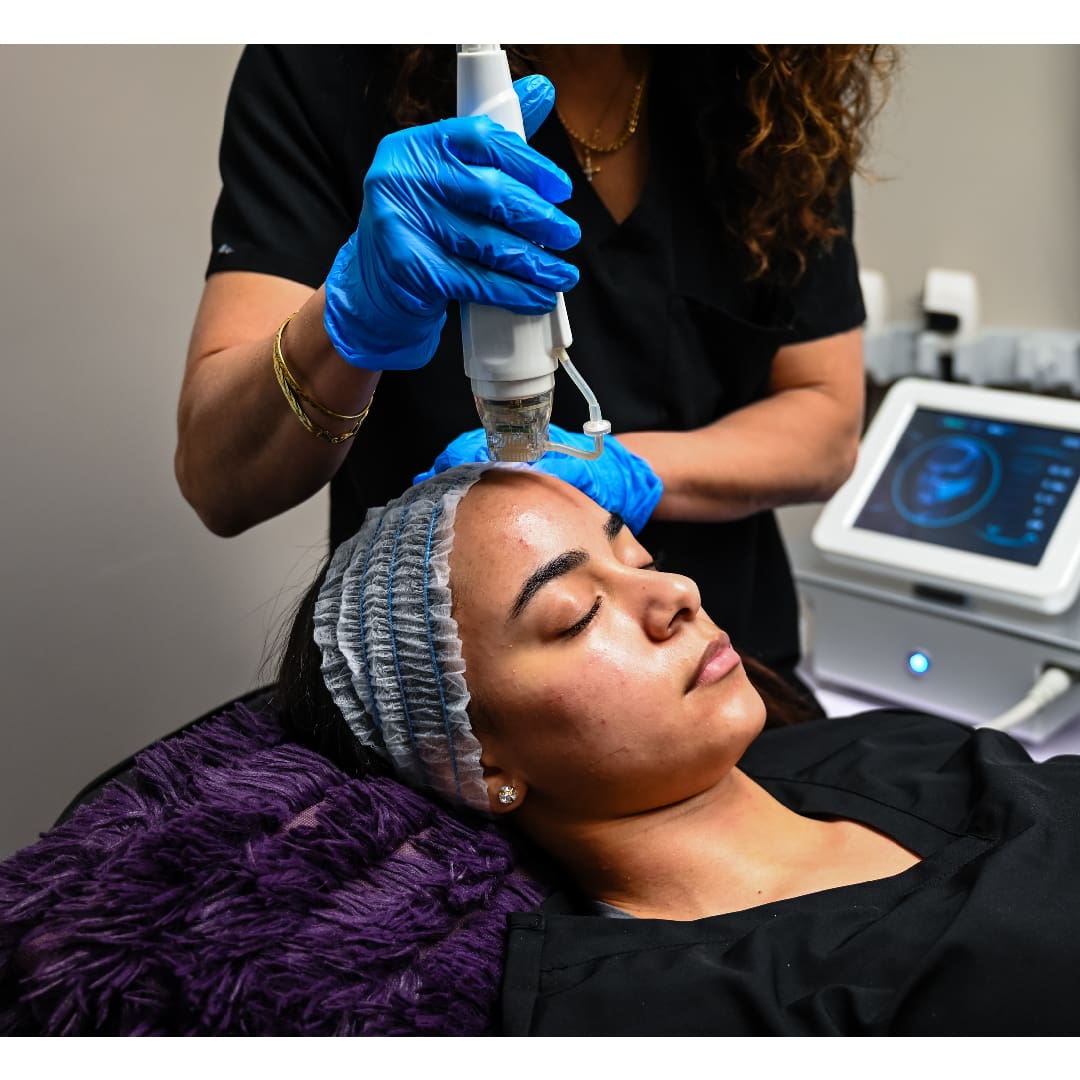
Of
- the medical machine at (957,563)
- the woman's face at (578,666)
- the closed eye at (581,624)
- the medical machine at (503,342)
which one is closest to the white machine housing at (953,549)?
the medical machine at (957,563)

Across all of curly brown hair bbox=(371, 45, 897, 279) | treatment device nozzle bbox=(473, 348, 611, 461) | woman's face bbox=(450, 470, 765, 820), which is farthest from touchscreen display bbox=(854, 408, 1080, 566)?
treatment device nozzle bbox=(473, 348, 611, 461)

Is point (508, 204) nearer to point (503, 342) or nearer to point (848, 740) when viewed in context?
point (503, 342)

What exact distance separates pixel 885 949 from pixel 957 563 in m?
0.85

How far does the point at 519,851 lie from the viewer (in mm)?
1153

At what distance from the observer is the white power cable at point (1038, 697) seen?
1.60 metres

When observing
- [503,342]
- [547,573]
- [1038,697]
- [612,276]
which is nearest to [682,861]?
[547,573]

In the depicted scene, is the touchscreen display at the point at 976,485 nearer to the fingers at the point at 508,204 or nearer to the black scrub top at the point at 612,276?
the black scrub top at the point at 612,276

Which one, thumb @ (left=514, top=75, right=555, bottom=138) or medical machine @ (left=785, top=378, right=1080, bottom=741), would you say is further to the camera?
medical machine @ (left=785, top=378, right=1080, bottom=741)

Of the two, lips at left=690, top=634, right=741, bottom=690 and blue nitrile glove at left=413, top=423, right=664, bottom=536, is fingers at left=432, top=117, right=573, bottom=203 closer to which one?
blue nitrile glove at left=413, top=423, right=664, bottom=536

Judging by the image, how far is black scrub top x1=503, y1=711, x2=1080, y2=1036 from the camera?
916mm

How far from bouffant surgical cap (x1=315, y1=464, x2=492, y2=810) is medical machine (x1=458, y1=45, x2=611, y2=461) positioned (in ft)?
0.49

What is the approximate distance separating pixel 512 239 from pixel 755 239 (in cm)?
54

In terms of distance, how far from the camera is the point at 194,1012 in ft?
2.95

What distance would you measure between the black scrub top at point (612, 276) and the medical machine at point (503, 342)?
1.16 feet
